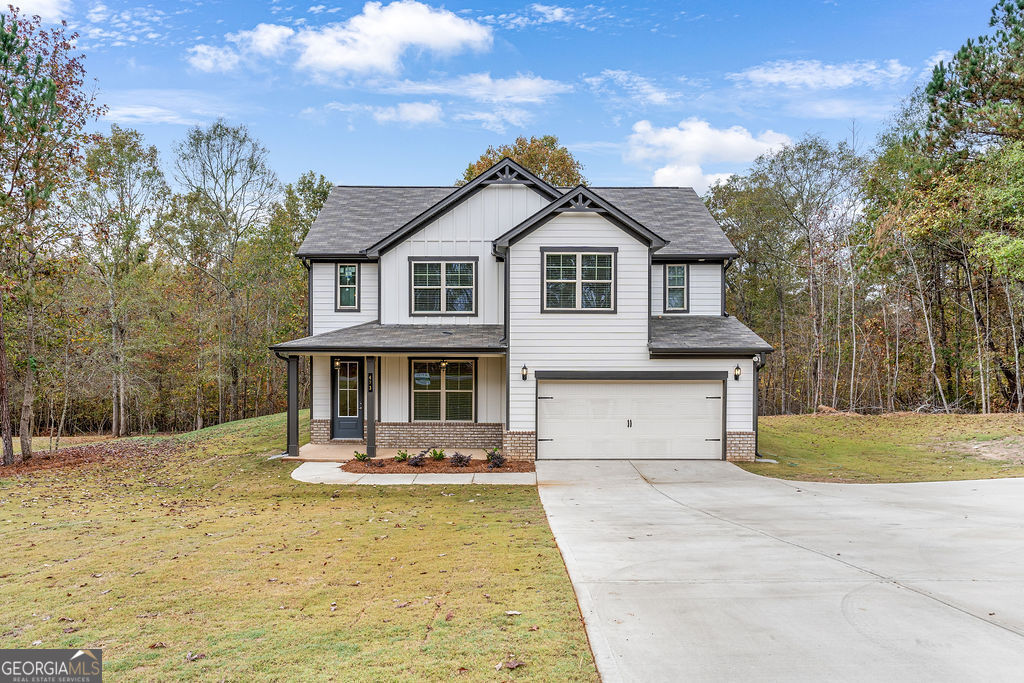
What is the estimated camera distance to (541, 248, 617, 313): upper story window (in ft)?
45.1

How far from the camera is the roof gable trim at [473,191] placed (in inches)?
596

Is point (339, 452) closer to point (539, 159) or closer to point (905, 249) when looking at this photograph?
point (539, 159)

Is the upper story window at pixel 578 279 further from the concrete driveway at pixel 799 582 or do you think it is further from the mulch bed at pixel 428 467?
the concrete driveway at pixel 799 582

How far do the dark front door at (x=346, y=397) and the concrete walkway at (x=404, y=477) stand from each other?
302 centimetres

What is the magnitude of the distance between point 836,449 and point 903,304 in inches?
455

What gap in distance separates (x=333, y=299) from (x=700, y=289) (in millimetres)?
10486

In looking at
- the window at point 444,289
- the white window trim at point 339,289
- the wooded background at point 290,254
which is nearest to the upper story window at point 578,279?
the window at point 444,289

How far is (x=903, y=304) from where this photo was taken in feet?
77.1

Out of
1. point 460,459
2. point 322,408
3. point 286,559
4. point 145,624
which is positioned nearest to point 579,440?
point 460,459

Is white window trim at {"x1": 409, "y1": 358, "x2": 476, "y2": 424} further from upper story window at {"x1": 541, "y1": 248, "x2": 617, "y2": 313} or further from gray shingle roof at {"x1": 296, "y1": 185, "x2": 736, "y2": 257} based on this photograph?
gray shingle roof at {"x1": 296, "y1": 185, "x2": 736, "y2": 257}

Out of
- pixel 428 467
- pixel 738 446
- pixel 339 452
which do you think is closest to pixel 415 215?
pixel 339 452

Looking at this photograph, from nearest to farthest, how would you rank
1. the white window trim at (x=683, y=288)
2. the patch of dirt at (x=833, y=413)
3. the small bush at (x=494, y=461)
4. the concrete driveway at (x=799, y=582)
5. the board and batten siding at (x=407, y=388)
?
the concrete driveway at (x=799, y=582) → the small bush at (x=494, y=461) → the board and batten siding at (x=407, y=388) → the white window trim at (x=683, y=288) → the patch of dirt at (x=833, y=413)

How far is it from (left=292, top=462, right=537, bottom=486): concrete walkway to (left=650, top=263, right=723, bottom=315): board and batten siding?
677cm

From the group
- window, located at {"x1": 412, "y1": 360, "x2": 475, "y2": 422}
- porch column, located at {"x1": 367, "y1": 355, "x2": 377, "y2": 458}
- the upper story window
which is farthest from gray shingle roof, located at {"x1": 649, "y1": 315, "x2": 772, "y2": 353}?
porch column, located at {"x1": 367, "y1": 355, "x2": 377, "y2": 458}
